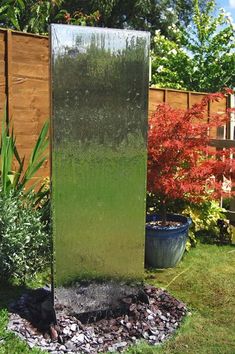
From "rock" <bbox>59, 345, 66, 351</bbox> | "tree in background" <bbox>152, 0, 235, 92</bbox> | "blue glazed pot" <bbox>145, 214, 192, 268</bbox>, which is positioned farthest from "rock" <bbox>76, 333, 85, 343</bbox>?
Result: "tree in background" <bbox>152, 0, 235, 92</bbox>

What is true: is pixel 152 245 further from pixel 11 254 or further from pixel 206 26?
pixel 206 26

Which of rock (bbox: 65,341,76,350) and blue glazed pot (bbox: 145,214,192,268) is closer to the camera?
rock (bbox: 65,341,76,350)

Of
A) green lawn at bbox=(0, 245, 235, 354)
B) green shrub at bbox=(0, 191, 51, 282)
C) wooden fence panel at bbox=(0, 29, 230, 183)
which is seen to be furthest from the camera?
wooden fence panel at bbox=(0, 29, 230, 183)

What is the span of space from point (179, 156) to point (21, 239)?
6.11ft

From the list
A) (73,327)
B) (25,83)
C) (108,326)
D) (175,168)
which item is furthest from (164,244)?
(25,83)

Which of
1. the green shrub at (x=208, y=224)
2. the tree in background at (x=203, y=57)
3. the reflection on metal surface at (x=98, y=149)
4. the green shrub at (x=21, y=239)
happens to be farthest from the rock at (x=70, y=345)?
the tree in background at (x=203, y=57)

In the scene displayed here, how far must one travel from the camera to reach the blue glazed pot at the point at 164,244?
15.9 ft

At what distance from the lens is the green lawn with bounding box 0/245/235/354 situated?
3166 millimetres

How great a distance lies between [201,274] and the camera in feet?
15.6

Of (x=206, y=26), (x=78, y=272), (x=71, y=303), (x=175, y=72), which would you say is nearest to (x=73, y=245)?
(x=78, y=272)

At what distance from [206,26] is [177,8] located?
533cm

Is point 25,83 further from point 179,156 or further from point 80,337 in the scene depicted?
point 80,337

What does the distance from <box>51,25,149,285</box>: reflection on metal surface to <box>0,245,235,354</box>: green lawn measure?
1.92 feet

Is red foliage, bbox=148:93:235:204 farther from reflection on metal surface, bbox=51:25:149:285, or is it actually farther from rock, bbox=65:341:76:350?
rock, bbox=65:341:76:350
